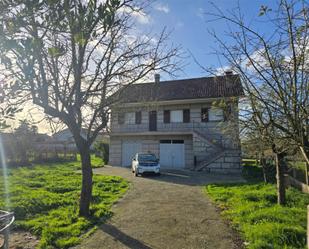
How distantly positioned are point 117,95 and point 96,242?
493cm

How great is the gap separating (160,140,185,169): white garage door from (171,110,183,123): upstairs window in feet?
6.38

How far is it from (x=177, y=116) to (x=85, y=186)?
17.4m

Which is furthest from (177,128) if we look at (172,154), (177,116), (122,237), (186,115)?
(122,237)

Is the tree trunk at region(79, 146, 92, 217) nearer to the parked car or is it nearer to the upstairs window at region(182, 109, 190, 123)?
the parked car

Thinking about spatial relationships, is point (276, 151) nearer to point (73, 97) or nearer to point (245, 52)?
point (245, 52)

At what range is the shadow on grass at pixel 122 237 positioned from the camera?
18.6 feet

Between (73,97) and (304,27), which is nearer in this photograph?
(304,27)

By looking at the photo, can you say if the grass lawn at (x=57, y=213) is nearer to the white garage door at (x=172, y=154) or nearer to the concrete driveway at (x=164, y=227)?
the concrete driveway at (x=164, y=227)

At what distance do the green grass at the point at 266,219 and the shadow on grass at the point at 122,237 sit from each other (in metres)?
2.27

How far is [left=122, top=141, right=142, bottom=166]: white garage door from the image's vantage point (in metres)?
26.2

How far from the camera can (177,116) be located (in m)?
24.8

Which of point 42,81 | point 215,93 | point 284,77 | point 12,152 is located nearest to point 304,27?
point 284,77

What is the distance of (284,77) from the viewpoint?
3.99m

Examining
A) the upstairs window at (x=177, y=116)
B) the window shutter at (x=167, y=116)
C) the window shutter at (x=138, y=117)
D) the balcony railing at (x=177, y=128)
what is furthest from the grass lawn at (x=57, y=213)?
the window shutter at (x=138, y=117)
